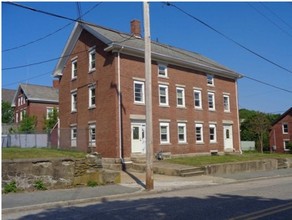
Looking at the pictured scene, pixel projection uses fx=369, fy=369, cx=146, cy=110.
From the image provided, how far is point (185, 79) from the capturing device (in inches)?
1193

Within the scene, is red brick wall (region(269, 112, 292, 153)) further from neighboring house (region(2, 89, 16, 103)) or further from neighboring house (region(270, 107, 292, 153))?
neighboring house (region(2, 89, 16, 103))

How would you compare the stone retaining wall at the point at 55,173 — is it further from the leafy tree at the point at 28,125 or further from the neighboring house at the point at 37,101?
the neighboring house at the point at 37,101

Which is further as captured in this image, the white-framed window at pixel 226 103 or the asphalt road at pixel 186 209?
the white-framed window at pixel 226 103

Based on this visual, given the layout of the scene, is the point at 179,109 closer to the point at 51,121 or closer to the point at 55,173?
the point at 55,173

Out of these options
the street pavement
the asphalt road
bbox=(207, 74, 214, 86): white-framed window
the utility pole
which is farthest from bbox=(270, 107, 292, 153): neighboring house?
the asphalt road

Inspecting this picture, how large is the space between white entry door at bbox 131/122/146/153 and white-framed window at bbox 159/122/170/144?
201 cm

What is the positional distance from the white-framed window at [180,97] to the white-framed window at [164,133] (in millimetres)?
2395

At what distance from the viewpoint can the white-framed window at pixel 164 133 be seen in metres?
27.8

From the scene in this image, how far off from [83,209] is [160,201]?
2439 millimetres

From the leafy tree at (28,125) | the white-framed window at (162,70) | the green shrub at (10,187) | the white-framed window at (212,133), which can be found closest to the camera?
the green shrub at (10,187)

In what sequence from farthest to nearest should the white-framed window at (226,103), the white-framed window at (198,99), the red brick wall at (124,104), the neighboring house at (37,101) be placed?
the neighboring house at (37,101), the white-framed window at (226,103), the white-framed window at (198,99), the red brick wall at (124,104)

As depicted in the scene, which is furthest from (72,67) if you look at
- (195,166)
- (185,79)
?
(195,166)

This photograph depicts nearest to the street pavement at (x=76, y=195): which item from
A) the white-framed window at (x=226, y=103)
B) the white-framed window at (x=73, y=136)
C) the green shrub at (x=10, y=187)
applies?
the green shrub at (x=10, y=187)

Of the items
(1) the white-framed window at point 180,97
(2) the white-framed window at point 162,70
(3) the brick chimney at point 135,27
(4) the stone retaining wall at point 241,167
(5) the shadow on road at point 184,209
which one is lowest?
(5) the shadow on road at point 184,209
